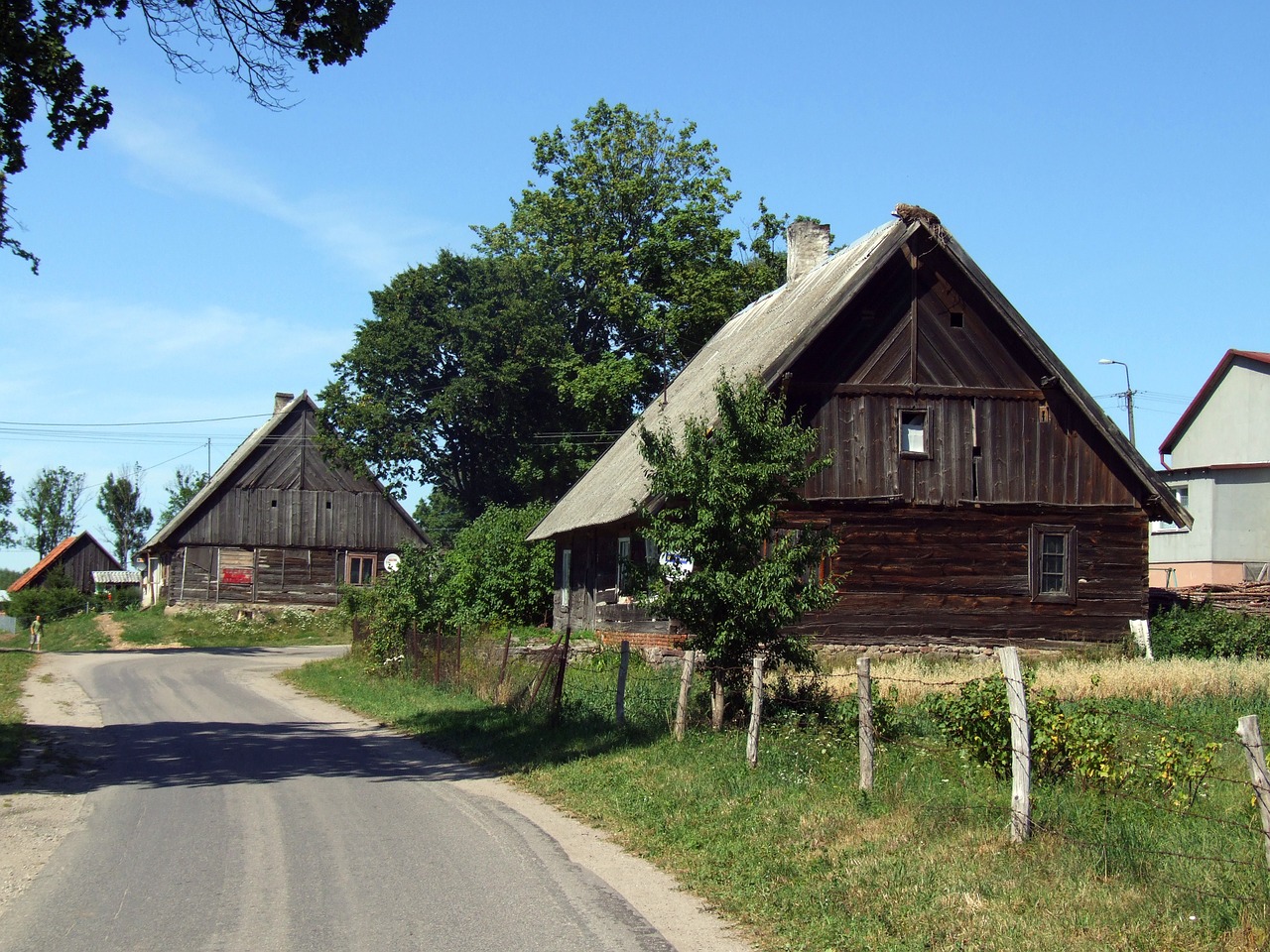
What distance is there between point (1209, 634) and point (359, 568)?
118ft

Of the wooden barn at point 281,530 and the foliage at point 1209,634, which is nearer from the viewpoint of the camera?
the foliage at point 1209,634

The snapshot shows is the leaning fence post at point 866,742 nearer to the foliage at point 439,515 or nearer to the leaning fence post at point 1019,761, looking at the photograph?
the leaning fence post at point 1019,761

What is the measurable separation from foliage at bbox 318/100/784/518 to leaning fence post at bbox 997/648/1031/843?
32.9 meters

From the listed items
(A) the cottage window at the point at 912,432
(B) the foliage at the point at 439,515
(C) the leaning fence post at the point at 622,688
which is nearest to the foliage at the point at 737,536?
(C) the leaning fence post at the point at 622,688

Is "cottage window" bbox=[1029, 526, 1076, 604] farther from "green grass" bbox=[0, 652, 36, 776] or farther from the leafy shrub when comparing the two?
"green grass" bbox=[0, 652, 36, 776]

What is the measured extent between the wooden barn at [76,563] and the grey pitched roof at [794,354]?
56887 millimetres

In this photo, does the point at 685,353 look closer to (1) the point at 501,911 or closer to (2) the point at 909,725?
(2) the point at 909,725

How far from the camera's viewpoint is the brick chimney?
3184 centimetres

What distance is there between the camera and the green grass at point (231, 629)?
146ft

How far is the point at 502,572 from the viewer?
105 feet

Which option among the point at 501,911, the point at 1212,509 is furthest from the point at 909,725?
the point at 1212,509

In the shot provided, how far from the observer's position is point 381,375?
47.7m

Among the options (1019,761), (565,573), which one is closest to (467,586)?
(565,573)

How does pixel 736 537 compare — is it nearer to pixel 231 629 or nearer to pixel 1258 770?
pixel 1258 770
